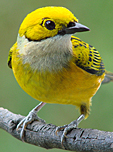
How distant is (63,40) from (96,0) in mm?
3717

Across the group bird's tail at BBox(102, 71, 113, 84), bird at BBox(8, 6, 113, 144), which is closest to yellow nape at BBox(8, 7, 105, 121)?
bird at BBox(8, 6, 113, 144)

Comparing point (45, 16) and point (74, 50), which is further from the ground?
point (45, 16)

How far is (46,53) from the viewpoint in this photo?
4473 millimetres

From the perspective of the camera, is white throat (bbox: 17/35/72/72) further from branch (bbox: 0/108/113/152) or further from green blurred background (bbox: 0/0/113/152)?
green blurred background (bbox: 0/0/113/152)

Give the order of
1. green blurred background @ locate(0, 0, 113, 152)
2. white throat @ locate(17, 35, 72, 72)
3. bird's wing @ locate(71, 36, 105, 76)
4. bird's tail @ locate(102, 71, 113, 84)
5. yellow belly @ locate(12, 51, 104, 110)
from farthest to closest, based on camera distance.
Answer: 1. green blurred background @ locate(0, 0, 113, 152)
2. bird's tail @ locate(102, 71, 113, 84)
3. bird's wing @ locate(71, 36, 105, 76)
4. yellow belly @ locate(12, 51, 104, 110)
5. white throat @ locate(17, 35, 72, 72)

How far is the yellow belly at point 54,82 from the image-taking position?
15.3ft

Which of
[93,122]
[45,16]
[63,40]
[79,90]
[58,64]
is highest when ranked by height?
[45,16]

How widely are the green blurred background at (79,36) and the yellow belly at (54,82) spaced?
223 cm

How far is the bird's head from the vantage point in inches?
162

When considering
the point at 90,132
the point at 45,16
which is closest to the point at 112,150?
the point at 90,132

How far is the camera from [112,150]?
398cm

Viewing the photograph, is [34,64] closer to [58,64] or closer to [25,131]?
[58,64]

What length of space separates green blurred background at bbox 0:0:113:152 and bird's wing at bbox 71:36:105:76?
1157 mm

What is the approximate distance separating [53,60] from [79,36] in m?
3.16
